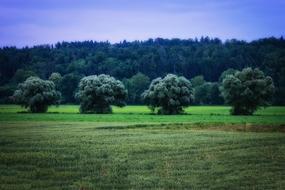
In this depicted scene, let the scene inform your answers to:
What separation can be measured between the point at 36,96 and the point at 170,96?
29131mm

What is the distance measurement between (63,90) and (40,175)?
143m

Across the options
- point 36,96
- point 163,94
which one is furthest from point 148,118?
point 36,96

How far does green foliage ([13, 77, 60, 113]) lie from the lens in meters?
109

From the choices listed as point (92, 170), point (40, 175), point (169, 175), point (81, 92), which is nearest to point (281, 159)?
point (169, 175)

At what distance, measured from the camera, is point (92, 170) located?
26.1 m

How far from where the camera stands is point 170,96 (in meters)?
103

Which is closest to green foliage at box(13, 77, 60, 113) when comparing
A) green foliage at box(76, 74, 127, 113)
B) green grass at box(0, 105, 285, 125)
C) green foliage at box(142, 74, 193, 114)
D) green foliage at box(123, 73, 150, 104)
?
green foliage at box(76, 74, 127, 113)

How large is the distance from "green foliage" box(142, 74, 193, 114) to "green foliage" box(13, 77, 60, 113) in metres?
21.4

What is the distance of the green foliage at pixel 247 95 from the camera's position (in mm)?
101000

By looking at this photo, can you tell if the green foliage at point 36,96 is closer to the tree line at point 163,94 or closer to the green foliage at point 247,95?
the tree line at point 163,94

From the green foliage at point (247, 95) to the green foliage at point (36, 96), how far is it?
124 feet

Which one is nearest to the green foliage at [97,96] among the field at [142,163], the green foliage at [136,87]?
the green foliage at [136,87]

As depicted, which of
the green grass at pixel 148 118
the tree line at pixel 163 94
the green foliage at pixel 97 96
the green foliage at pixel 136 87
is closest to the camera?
the green grass at pixel 148 118

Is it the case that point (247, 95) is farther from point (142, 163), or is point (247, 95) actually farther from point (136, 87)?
point (136, 87)
